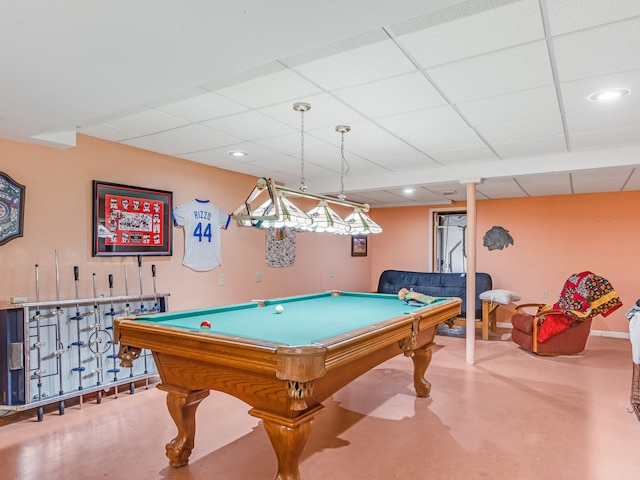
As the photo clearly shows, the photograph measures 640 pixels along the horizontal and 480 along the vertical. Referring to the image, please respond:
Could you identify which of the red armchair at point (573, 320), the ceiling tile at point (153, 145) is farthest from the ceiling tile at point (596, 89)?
the ceiling tile at point (153, 145)

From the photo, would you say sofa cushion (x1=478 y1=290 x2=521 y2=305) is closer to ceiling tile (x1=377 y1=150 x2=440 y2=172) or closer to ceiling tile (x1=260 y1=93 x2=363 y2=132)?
ceiling tile (x1=377 y1=150 x2=440 y2=172)

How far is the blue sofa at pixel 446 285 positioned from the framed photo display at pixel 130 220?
424 centimetres

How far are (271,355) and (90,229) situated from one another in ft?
8.35

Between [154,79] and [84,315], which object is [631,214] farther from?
[84,315]

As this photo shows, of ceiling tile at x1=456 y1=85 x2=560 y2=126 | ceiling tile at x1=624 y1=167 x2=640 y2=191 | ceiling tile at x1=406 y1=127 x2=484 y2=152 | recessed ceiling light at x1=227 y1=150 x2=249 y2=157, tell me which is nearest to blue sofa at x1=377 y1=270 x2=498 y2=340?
ceiling tile at x1=624 y1=167 x2=640 y2=191

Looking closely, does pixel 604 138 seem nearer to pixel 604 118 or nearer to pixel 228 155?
pixel 604 118

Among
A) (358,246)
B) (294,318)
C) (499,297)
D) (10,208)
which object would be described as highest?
(10,208)

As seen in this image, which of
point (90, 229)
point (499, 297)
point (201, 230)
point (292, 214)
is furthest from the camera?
point (499, 297)

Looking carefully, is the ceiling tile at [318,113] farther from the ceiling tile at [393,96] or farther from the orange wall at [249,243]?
the orange wall at [249,243]

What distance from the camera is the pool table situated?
1.83m

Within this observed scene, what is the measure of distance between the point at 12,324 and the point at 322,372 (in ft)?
8.11

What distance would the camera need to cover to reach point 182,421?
237 cm

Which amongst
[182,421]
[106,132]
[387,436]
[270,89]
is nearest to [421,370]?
[387,436]

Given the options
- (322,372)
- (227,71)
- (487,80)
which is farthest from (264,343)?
(487,80)
